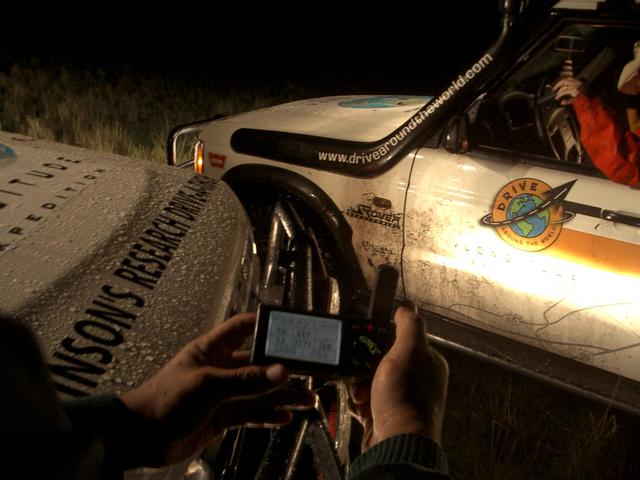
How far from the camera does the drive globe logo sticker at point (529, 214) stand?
2.16 meters

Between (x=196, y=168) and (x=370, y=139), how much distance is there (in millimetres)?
1111

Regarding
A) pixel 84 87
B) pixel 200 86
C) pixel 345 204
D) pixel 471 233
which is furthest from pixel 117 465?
pixel 200 86

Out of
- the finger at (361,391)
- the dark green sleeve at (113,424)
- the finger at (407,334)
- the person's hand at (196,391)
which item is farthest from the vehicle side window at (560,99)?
the dark green sleeve at (113,424)

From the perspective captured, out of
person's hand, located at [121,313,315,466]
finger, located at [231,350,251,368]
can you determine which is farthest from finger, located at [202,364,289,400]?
finger, located at [231,350,251,368]

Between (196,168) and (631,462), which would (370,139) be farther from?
(631,462)

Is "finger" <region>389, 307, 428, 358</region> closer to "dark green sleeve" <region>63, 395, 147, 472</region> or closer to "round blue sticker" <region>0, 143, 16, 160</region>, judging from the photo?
"dark green sleeve" <region>63, 395, 147, 472</region>

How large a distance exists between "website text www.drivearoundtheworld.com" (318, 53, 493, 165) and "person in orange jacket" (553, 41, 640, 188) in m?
0.42

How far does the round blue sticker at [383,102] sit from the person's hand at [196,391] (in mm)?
2326

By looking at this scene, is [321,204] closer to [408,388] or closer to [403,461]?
[408,388]

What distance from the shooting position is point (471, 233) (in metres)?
2.33

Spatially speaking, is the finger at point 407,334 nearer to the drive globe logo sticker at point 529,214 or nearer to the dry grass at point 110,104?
the drive globe logo sticker at point 529,214

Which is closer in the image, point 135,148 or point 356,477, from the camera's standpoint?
point 356,477

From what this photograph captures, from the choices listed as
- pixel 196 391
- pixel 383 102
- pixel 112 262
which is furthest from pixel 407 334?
pixel 383 102

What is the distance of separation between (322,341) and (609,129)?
5.64ft
